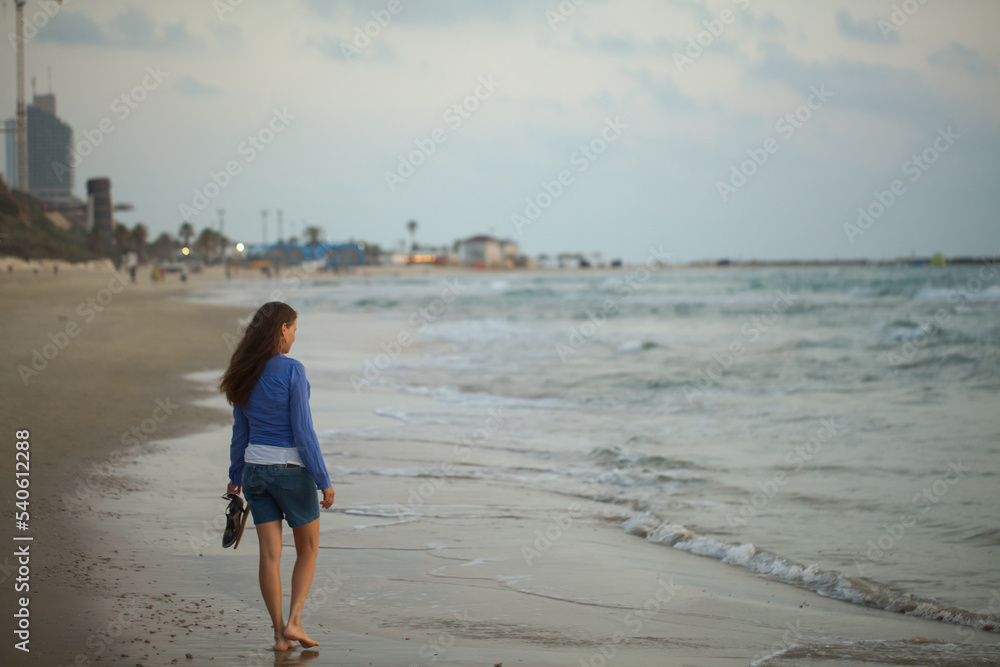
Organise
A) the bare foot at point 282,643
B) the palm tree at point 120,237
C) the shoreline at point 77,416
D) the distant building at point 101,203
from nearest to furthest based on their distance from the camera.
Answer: the bare foot at point 282,643
the shoreline at point 77,416
the palm tree at point 120,237
the distant building at point 101,203

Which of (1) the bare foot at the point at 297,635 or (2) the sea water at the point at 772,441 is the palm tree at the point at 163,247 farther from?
(1) the bare foot at the point at 297,635

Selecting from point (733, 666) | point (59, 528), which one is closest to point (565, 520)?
point (733, 666)

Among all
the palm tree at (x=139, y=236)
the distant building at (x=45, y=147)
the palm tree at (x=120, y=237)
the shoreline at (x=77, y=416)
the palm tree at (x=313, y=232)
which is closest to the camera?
the shoreline at (x=77, y=416)

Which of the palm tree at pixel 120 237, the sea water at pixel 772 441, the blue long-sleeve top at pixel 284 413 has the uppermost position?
the palm tree at pixel 120 237

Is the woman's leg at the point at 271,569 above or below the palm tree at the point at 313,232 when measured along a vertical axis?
below

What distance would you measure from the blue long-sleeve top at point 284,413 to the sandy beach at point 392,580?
86 cm

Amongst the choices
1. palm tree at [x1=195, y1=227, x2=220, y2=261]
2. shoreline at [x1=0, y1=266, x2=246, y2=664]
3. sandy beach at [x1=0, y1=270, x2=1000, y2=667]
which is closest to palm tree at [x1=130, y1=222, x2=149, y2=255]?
palm tree at [x1=195, y1=227, x2=220, y2=261]

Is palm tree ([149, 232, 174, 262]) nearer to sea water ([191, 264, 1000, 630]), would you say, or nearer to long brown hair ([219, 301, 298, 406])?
sea water ([191, 264, 1000, 630])

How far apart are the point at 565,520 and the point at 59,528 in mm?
3383

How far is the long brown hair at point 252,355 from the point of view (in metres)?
3.55

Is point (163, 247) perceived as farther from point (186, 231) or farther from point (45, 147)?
point (45, 147)

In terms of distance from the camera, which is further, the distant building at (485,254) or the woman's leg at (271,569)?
the distant building at (485,254)

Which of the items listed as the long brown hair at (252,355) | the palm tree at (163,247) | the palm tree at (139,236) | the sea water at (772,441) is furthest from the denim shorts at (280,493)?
the palm tree at (163,247)

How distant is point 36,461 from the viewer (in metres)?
6.67
